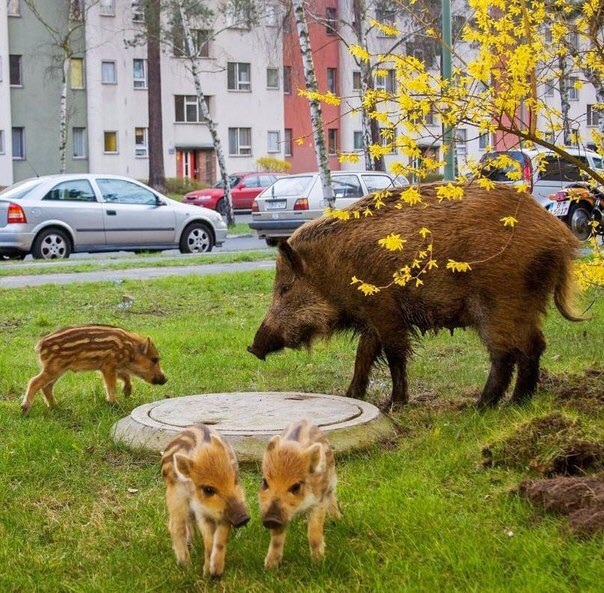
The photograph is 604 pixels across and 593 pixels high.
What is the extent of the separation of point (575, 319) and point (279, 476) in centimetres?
389

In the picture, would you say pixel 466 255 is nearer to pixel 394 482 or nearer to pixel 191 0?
pixel 394 482

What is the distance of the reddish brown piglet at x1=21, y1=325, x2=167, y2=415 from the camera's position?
7855mm

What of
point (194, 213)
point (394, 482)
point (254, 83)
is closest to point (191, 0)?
point (254, 83)

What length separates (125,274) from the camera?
17.5 m

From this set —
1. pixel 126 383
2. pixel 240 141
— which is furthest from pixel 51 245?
pixel 240 141

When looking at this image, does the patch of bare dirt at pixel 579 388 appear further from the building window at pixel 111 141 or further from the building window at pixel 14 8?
the building window at pixel 111 141

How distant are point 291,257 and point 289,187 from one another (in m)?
17.4

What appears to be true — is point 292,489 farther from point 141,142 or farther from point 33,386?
point 141,142

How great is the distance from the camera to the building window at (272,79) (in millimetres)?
60781

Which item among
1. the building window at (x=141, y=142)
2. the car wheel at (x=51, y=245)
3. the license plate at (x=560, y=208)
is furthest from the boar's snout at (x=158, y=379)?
the building window at (x=141, y=142)

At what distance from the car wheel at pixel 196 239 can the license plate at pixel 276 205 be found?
7.57 feet

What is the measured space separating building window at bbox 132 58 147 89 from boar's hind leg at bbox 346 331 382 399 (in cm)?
5053

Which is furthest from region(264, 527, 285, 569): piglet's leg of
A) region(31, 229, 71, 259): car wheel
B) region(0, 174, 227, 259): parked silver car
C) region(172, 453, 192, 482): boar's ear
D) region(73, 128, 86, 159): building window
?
region(73, 128, 86, 159): building window

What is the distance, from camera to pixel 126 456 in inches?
261
